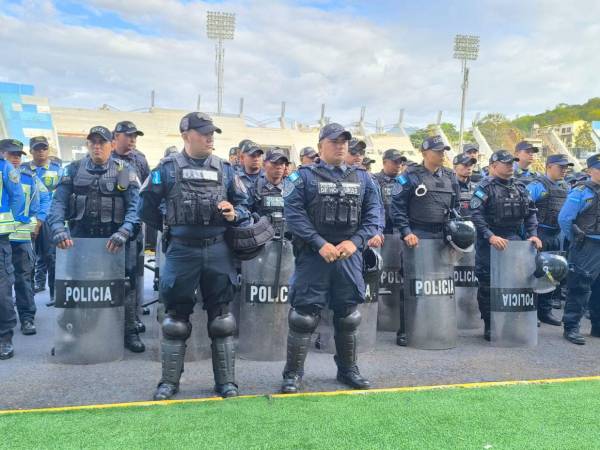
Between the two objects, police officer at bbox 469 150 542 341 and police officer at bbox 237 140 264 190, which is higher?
police officer at bbox 237 140 264 190

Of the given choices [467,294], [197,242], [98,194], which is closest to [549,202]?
[467,294]

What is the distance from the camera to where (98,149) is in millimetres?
4781

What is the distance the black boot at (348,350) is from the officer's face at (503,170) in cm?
266

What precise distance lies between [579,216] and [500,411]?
2976 millimetres

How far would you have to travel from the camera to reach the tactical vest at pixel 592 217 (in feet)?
17.9

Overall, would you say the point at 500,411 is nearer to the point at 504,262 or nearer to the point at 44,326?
the point at 504,262

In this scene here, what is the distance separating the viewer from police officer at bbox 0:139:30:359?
4.72 meters

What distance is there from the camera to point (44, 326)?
5871 mm

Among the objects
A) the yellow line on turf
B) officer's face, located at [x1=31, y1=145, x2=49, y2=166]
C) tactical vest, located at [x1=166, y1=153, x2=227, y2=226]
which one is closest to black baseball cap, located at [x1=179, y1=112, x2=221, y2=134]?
tactical vest, located at [x1=166, y1=153, x2=227, y2=226]

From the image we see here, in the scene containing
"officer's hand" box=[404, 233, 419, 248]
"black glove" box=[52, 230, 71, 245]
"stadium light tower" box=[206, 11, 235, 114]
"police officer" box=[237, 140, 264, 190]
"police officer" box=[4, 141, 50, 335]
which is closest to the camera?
"black glove" box=[52, 230, 71, 245]

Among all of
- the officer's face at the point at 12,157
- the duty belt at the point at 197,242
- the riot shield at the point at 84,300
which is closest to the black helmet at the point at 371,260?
the duty belt at the point at 197,242

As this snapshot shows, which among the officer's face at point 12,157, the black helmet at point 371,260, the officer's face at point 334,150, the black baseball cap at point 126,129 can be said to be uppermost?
the black baseball cap at point 126,129

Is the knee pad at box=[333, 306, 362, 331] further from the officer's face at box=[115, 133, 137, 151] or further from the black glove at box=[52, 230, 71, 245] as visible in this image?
the officer's face at box=[115, 133, 137, 151]

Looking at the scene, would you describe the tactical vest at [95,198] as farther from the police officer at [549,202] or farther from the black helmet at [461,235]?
the police officer at [549,202]
